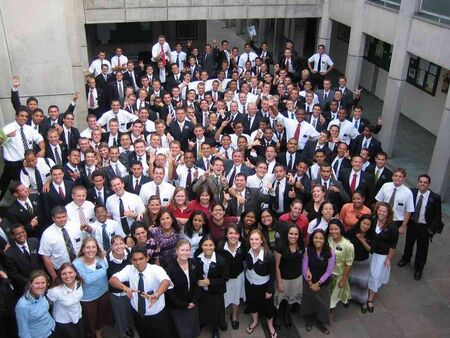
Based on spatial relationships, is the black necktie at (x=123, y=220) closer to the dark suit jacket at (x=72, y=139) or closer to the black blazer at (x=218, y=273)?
the black blazer at (x=218, y=273)

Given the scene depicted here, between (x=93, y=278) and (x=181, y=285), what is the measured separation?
1.05 m

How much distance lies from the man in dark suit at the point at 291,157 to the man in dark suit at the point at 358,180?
89 centimetres

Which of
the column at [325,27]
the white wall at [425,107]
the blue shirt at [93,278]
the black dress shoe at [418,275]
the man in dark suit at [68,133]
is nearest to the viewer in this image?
the blue shirt at [93,278]

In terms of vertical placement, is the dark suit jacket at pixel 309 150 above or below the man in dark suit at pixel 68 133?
below

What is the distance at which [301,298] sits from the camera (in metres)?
6.35


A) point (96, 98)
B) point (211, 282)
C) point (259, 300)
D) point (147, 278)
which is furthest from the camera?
point (96, 98)

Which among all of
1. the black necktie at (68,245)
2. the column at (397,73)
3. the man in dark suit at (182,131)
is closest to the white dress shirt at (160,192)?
the black necktie at (68,245)

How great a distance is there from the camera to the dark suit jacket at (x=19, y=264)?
18.4ft

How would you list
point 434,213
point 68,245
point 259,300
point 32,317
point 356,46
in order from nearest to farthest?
point 32,317
point 68,245
point 259,300
point 434,213
point 356,46

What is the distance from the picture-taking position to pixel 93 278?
5.45 m

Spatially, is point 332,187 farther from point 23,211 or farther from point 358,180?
point 23,211

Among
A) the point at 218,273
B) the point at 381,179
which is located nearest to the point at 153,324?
the point at 218,273

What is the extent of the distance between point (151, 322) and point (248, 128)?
5.12 metres

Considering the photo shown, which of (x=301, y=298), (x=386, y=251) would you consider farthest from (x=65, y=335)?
(x=386, y=251)
